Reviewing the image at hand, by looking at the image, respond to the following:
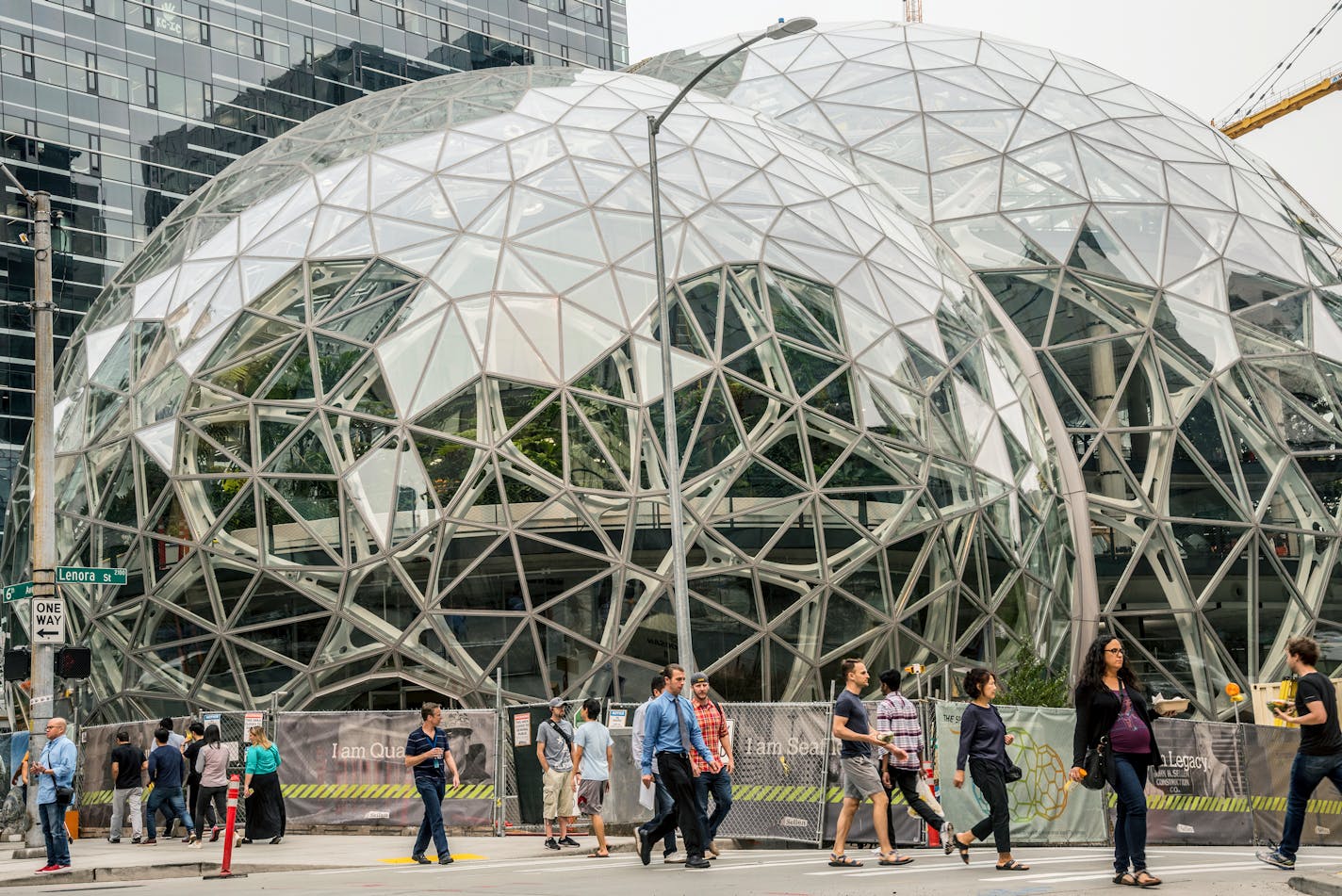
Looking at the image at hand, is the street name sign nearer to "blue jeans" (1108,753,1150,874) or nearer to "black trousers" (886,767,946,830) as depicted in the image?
"black trousers" (886,767,946,830)

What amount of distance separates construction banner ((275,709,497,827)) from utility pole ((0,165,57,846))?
328 cm

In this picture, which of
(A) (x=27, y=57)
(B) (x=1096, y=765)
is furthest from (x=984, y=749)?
(A) (x=27, y=57)

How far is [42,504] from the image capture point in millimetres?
18641

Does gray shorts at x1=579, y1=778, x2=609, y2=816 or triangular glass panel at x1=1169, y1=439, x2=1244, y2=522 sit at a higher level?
triangular glass panel at x1=1169, y1=439, x2=1244, y2=522

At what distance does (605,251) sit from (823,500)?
5.35 metres

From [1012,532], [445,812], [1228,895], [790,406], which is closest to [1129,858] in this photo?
[1228,895]

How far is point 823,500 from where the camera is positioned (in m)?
22.4

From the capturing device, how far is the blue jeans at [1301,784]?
38.1 feet

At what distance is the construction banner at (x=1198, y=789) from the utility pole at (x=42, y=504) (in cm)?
1346

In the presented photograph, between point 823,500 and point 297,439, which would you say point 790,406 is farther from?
point 297,439

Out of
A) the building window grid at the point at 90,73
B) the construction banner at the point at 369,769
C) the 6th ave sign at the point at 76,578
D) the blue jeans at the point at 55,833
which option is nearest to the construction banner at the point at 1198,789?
the construction banner at the point at 369,769

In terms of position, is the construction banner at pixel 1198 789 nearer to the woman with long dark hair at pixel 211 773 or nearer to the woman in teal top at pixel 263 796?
the woman in teal top at pixel 263 796

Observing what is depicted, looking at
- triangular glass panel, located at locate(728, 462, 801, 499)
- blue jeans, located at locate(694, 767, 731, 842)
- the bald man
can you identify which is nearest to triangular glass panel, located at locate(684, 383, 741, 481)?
triangular glass panel, located at locate(728, 462, 801, 499)

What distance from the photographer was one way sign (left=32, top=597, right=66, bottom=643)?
59.1 ft
